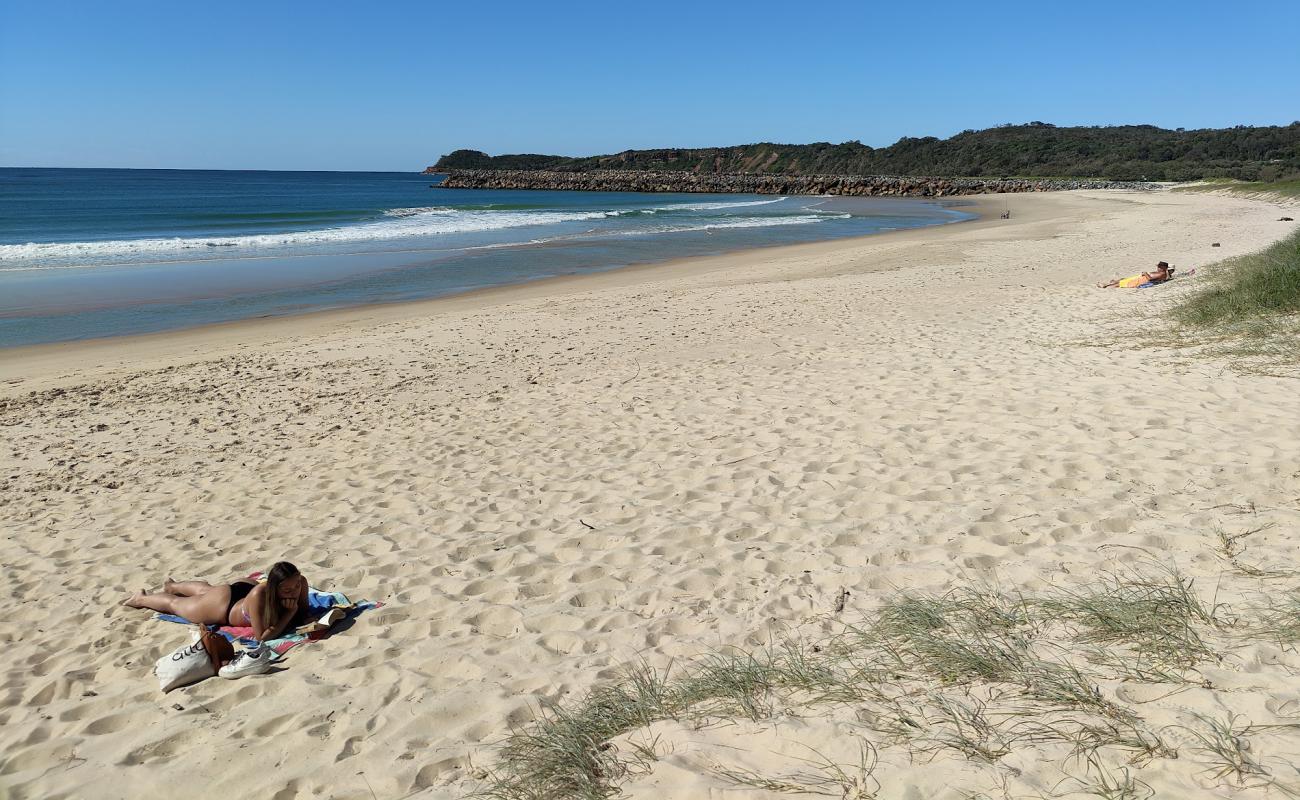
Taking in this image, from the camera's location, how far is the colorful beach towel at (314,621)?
155 inches

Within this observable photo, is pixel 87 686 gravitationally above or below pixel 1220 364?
A: below

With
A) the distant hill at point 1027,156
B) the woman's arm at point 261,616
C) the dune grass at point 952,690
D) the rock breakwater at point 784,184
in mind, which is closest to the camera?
the dune grass at point 952,690

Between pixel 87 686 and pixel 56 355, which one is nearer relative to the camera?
pixel 87 686

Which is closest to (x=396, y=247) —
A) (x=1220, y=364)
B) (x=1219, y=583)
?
(x=1220, y=364)

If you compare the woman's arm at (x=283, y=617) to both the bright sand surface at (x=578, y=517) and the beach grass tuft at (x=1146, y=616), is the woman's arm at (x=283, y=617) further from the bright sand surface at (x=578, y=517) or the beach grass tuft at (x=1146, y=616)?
the beach grass tuft at (x=1146, y=616)

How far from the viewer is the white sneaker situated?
12.0ft

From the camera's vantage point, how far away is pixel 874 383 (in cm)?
779

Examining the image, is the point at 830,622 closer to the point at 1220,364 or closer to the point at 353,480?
the point at 353,480

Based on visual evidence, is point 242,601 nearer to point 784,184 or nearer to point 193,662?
point 193,662

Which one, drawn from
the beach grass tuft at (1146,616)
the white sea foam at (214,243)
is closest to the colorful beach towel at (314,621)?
the beach grass tuft at (1146,616)

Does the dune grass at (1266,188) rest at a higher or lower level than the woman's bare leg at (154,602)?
higher

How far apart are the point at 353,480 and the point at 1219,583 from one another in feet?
17.5

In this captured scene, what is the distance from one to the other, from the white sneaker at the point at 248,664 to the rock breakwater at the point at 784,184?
67.6 m

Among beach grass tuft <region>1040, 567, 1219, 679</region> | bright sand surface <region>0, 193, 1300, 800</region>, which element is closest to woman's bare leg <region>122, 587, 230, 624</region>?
bright sand surface <region>0, 193, 1300, 800</region>
